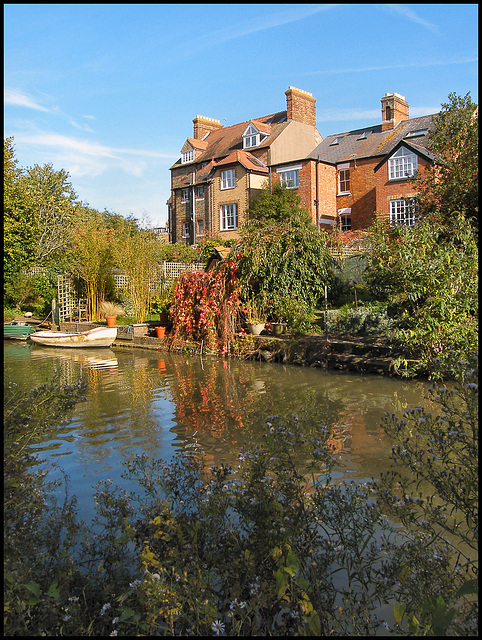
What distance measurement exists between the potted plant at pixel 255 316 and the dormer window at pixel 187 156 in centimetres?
3161

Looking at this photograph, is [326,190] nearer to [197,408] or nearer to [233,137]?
[233,137]

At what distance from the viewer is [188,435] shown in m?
7.92

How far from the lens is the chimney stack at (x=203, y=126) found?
47.8 m

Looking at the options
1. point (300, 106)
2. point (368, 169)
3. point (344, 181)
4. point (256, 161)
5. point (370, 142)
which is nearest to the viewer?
point (368, 169)

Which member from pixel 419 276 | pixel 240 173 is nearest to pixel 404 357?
pixel 419 276

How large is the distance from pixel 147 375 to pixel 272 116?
35.6 metres

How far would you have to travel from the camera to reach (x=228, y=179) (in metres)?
39.5

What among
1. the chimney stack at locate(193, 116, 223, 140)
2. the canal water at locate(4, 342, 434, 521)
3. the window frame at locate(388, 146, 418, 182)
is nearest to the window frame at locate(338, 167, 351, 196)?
the window frame at locate(388, 146, 418, 182)

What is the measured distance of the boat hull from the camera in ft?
60.1

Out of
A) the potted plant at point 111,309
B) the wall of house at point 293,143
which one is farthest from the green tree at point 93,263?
the wall of house at point 293,143

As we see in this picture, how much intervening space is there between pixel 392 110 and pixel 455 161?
23.2 m

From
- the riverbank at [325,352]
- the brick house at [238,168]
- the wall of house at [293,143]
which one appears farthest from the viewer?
the wall of house at [293,143]

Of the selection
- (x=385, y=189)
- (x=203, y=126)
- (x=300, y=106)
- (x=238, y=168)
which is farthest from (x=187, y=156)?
(x=385, y=189)

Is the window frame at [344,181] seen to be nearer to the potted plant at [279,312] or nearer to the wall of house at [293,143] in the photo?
the wall of house at [293,143]
